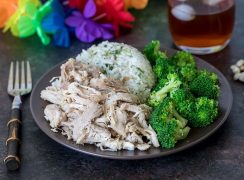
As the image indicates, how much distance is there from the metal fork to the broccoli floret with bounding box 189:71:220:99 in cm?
41

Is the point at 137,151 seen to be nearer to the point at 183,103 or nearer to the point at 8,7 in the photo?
the point at 183,103

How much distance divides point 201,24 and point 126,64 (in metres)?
0.29

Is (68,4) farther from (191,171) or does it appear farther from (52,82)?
(191,171)

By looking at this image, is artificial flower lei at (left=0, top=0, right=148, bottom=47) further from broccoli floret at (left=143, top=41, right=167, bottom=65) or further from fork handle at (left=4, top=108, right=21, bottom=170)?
fork handle at (left=4, top=108, right=21, bottom=170)

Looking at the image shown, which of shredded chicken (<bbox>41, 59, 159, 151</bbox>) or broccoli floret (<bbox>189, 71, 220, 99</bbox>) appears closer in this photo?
shredded chicken (<bbox>41, 59, 159, 151</bbox>)

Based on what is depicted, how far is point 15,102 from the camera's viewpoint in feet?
4.35

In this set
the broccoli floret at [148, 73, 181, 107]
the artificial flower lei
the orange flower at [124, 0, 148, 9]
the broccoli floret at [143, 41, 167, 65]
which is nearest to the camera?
the broccoli floret at [148, 73, 181, 107]

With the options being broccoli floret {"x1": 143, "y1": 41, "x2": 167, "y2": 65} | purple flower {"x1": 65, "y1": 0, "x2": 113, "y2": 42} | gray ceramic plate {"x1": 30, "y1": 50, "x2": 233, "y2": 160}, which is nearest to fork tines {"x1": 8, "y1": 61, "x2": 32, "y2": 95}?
gray ceramic plate {"x1": 30, "y1": 50, "x2": 233, "y2": 160}

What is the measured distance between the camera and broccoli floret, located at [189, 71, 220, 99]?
47.8 inches

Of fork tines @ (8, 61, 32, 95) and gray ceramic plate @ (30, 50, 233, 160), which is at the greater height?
gray ceramic plate @ (30, 50, 233, 160)

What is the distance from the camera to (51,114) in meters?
1.17

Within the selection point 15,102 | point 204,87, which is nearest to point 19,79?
point 15,102

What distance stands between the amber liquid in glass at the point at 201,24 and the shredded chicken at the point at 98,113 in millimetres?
362

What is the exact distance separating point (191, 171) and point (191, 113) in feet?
0.42
